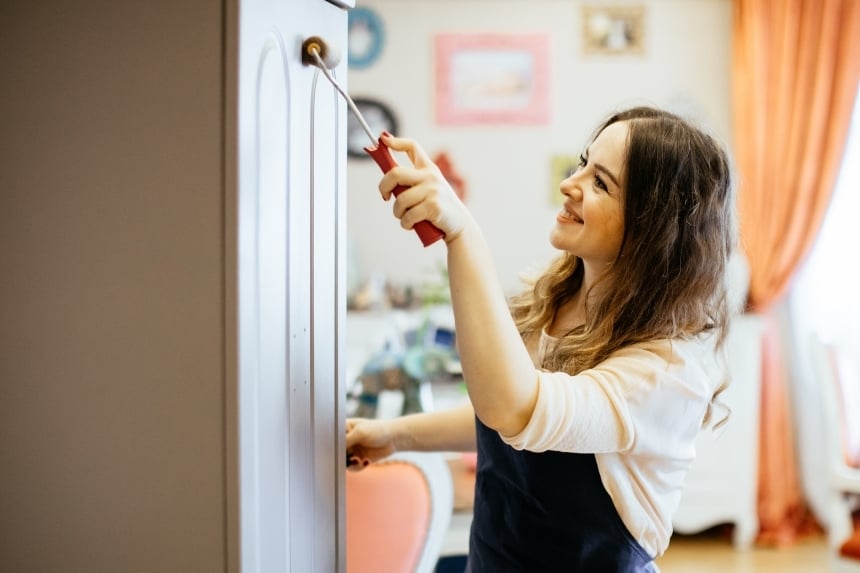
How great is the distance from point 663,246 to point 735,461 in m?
2.59

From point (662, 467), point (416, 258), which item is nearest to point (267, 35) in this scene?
point (662, 467)

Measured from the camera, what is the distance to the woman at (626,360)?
3.10 feet

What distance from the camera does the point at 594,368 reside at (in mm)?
931

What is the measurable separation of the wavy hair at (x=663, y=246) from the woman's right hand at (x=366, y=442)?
8.8 inches

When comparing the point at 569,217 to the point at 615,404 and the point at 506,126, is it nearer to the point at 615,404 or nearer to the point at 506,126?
the point at 615,404

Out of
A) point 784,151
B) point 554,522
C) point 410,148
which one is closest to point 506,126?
point 784,151

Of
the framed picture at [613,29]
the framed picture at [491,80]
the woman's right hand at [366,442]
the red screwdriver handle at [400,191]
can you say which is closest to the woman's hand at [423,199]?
the red screwdriver handle at [400,191]

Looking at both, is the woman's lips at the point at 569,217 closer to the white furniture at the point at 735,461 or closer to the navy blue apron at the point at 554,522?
the navy blue apron at the point at 554,522

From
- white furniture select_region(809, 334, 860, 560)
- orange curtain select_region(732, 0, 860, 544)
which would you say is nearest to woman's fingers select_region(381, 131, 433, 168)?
white furniture select_region(809, 334, 860, 560)

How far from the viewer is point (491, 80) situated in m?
3.91

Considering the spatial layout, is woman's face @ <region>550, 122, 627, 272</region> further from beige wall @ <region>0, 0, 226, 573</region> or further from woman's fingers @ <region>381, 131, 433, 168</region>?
beige wall @ <region>0, 0, 226, 573</region>

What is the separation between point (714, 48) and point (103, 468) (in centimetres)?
371

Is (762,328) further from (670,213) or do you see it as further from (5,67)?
(5,67)

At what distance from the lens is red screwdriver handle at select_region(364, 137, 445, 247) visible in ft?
2.48
